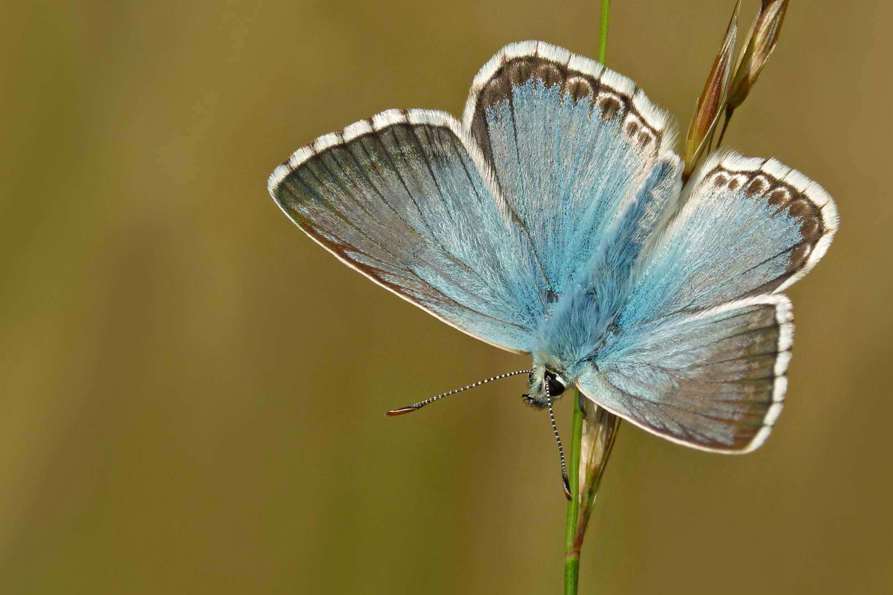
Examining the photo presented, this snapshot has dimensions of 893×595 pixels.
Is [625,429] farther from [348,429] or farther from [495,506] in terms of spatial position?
[348,429]

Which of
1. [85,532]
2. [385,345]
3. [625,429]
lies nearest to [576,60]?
[625,429]

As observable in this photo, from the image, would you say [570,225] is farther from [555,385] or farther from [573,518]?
[573,518]

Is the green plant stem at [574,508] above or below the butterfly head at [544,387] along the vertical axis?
below

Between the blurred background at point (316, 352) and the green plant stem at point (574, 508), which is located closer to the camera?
the green plant stem at point (574, 508)

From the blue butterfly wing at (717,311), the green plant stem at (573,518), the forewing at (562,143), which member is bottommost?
the green plant stem at (573,518)

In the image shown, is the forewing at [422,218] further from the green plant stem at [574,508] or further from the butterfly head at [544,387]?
the green plant stem at [574,508]

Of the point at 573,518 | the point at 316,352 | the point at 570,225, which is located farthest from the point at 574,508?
the point at 316,352

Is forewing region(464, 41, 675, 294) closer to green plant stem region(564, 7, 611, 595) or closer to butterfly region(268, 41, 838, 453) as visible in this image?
butterfly region(268, 41, 838, 453)

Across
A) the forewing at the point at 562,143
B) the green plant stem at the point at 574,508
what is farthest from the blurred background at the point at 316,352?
the green plant stem at the point at 574,508
